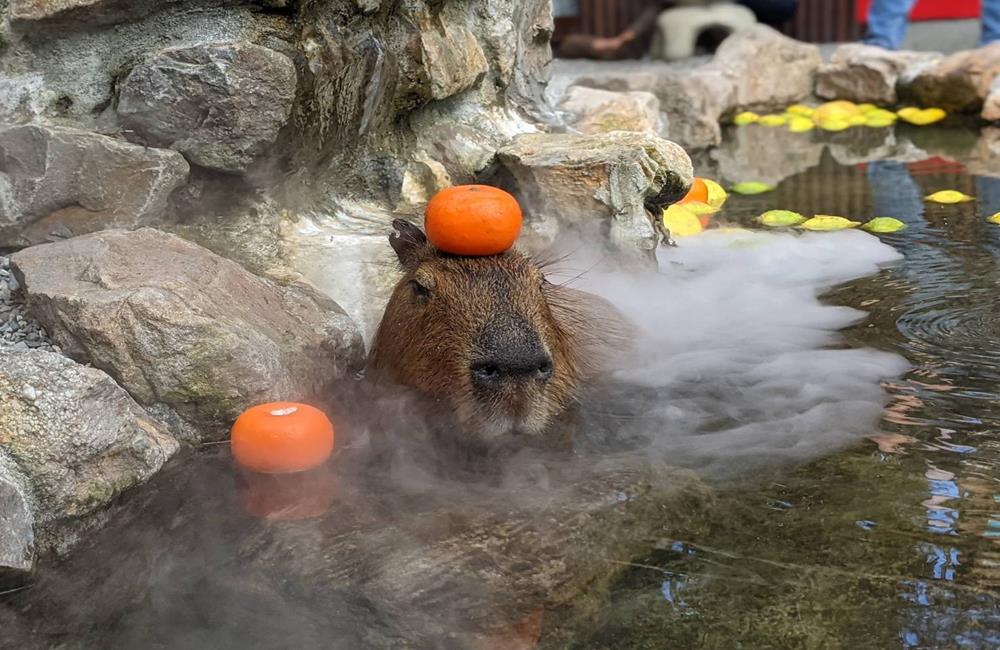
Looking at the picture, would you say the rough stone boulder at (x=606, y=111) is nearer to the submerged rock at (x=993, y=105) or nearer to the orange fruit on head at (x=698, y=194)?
the orange fruit on head at (x=698, y=194)

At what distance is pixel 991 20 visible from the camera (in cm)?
1054

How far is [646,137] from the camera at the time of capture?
16.2 feet

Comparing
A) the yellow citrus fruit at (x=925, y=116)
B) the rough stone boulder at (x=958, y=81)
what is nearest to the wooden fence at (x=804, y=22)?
the rough stone boulder at (x=958, y=81)

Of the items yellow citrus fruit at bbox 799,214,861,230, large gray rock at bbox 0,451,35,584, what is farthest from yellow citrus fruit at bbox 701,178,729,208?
large gray rock at bbox 0,451,35,584

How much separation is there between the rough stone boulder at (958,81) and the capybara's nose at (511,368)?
22.8ft

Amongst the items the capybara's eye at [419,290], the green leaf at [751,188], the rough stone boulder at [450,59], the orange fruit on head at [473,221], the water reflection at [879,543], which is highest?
the rough stone boulder at [450,59]

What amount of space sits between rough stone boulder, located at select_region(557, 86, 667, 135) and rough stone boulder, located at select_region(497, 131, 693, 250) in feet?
4.27

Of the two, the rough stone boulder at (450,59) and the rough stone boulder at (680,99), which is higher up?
the rough stone boulder at (450,59)

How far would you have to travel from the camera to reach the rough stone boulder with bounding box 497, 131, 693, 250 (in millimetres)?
4645

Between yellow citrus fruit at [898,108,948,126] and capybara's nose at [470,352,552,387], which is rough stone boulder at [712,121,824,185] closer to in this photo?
yellow citrus fruit at [898,108,948,126]

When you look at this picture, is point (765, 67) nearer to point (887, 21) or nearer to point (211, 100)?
point (887, 21)

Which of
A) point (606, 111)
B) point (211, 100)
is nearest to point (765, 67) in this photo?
point (606, 111)

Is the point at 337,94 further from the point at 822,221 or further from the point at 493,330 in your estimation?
the point at 822,221

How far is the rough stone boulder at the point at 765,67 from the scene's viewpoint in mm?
9672
